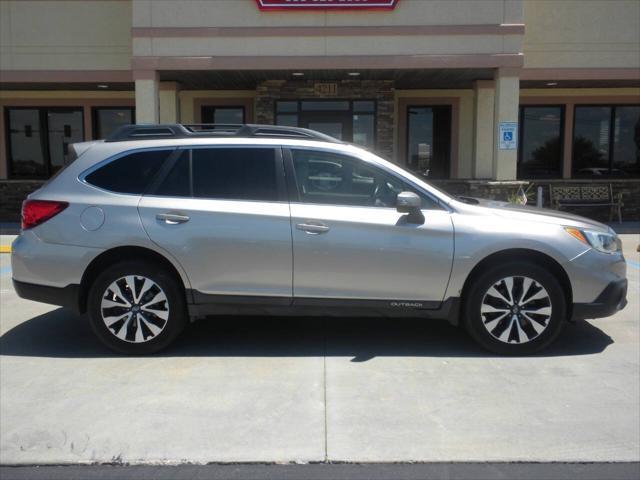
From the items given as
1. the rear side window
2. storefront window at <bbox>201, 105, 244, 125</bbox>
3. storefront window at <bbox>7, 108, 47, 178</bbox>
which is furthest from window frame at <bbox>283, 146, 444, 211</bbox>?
storefront window at <bbox>7, 108, 47, 178</bbox>

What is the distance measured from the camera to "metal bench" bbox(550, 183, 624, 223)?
1519cm

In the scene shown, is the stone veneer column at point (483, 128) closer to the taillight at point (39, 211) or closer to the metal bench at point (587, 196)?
the metal bench at point (587, 196)

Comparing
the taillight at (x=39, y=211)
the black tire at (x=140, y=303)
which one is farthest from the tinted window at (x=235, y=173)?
the taillight at (x=39, y=211)

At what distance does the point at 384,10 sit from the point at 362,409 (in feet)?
33.2

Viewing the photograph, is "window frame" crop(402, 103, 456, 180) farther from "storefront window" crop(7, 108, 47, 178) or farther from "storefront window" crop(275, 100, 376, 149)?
"storefront window" crop(7, 108, 47, 178)

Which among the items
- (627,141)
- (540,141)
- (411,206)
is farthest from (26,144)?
(627,141)

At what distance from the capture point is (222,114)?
53.4 ft

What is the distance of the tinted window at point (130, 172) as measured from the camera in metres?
5.47

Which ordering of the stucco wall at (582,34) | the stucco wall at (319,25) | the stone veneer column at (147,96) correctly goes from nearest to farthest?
the stucco wall at (319,25), the stone veneer column at (147,96), the stucco wall at (582,34)

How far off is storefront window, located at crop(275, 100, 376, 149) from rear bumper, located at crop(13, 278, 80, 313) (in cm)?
1032

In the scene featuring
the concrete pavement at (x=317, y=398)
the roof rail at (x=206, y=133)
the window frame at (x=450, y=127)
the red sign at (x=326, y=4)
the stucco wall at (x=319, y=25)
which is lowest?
the concrete pavement at (x=317, y=398)

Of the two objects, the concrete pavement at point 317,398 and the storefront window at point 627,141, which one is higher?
the storefront window at point 627,141

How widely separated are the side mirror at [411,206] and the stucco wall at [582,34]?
34.3ft

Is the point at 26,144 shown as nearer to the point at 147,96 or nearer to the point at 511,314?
the point at 147,96
